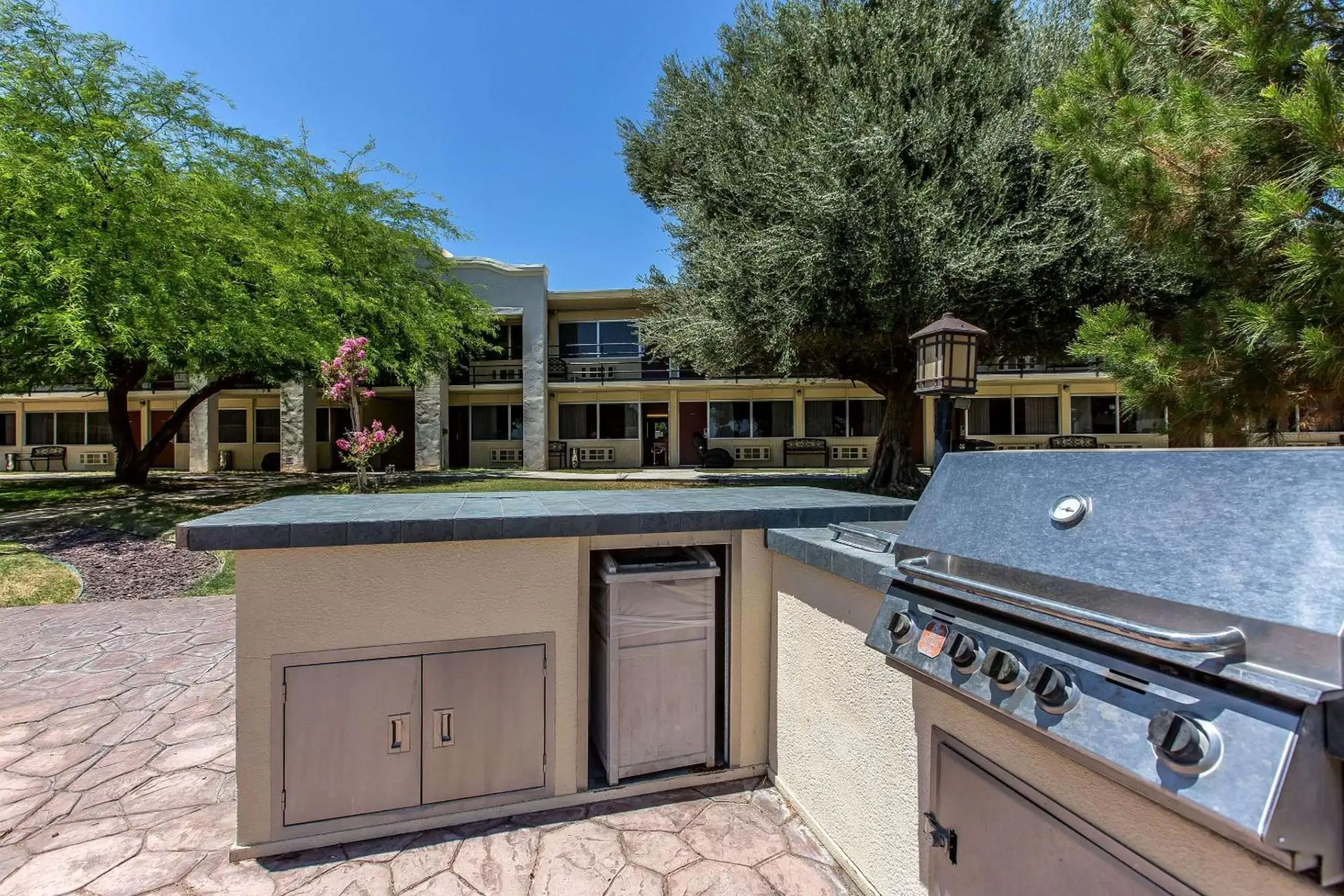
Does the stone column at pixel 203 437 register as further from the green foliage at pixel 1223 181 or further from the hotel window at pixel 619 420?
the green foliage at pixel 1223 181

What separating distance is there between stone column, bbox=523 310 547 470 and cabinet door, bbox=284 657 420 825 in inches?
694

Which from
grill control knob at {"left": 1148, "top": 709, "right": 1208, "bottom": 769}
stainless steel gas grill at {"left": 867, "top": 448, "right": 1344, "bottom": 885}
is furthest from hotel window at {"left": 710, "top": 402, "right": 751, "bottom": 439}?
grill control knob at {"left": 1148, "top": 709, "right": 1208, "bottom": 769}

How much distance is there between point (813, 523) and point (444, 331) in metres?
Result: 14.3

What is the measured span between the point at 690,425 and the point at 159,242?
15.7 metres

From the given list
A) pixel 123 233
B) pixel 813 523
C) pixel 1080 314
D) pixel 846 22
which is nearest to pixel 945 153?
pixel 846 22

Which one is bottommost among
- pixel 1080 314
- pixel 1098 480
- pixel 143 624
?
pixel 143 624

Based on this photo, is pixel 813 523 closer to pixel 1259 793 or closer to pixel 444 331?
pixel 1259 793

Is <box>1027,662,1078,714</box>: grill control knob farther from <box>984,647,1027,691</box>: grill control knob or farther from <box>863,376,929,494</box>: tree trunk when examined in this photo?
<box>863,376,929,494</box>: tree trunk

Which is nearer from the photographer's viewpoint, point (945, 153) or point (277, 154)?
point (945, 153)

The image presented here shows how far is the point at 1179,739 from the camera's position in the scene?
3.74 feet

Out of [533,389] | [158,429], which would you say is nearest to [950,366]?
[533,389]

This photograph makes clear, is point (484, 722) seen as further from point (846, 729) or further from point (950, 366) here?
point (950, 366)

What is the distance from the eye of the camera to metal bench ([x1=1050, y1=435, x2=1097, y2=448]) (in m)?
19.4

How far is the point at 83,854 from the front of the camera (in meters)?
2.80
